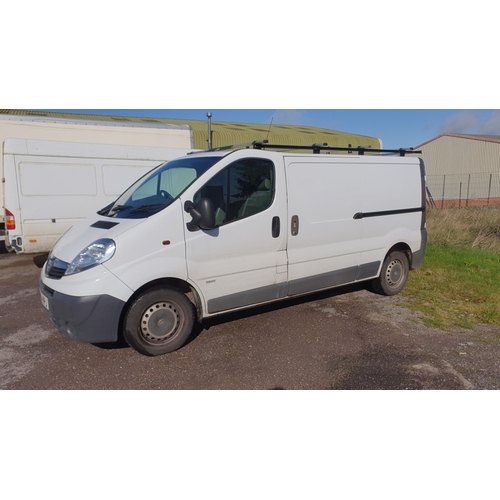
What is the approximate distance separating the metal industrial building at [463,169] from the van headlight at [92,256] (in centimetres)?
2894

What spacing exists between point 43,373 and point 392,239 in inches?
190

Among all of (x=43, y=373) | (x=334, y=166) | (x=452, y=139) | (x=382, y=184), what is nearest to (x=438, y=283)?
(x=382, y=184)

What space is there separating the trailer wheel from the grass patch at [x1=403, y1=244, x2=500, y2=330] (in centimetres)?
25

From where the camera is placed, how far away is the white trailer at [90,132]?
948cm

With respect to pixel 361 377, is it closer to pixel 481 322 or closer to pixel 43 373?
pixel 481 322

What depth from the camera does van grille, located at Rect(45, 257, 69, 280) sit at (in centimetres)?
400

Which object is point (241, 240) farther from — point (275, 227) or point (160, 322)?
point (160, 322)

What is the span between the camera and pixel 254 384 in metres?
3.64

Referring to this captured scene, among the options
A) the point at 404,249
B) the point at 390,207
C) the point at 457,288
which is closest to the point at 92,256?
the point at 390,207

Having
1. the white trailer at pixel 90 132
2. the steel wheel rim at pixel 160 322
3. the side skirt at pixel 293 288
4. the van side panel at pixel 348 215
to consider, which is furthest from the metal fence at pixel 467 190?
the steel wheel rim at pixel 160 322

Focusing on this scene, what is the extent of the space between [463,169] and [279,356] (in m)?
37.1

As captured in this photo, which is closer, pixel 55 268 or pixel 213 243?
pixel 55 268

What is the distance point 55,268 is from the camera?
411 centimetres

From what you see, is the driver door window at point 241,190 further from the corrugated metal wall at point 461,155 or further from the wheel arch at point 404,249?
the corrugated metal wall at point 461,155
